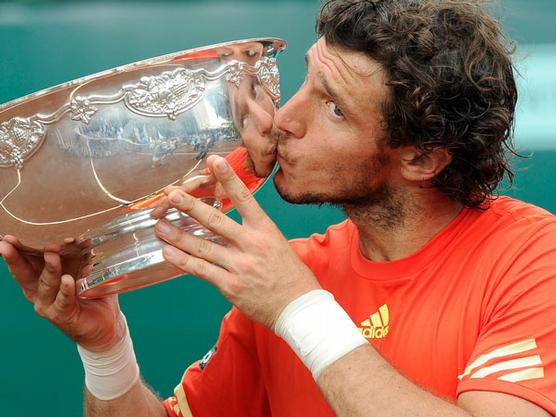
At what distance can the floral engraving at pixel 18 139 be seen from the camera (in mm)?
1059

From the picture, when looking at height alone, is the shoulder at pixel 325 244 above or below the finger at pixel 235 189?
below

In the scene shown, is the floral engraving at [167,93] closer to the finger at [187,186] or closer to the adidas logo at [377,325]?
the finger at [187,186]

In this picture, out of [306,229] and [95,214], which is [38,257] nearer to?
[95,214]

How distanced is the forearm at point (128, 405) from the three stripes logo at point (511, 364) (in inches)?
→ 21.7

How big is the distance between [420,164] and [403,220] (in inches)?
3.0

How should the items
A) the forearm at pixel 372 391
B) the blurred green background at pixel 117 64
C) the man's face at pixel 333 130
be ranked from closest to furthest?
1. the forearm at pixel 372 391
2. the man's face at pixel 333 130
3. the blurred green background at pixel 117 64

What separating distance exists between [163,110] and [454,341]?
17.2 inches

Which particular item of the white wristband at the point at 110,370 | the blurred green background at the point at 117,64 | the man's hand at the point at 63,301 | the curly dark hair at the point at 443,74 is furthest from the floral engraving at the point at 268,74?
the blurred green background at the point at 117,64

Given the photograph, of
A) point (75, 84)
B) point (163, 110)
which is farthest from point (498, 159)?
point (75, 84)

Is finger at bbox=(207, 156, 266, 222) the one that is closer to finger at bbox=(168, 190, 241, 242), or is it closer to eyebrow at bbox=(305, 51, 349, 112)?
finger at bbox=(168, 190, 241, 242)

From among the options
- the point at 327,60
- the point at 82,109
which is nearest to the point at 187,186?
the point at 82,109

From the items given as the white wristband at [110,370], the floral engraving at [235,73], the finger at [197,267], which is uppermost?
the floral engraving at [235,73]

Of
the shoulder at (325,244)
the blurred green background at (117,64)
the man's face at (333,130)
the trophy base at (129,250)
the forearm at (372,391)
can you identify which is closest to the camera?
the forearm at (372,391)

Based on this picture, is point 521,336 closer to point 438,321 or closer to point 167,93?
point 438,321
